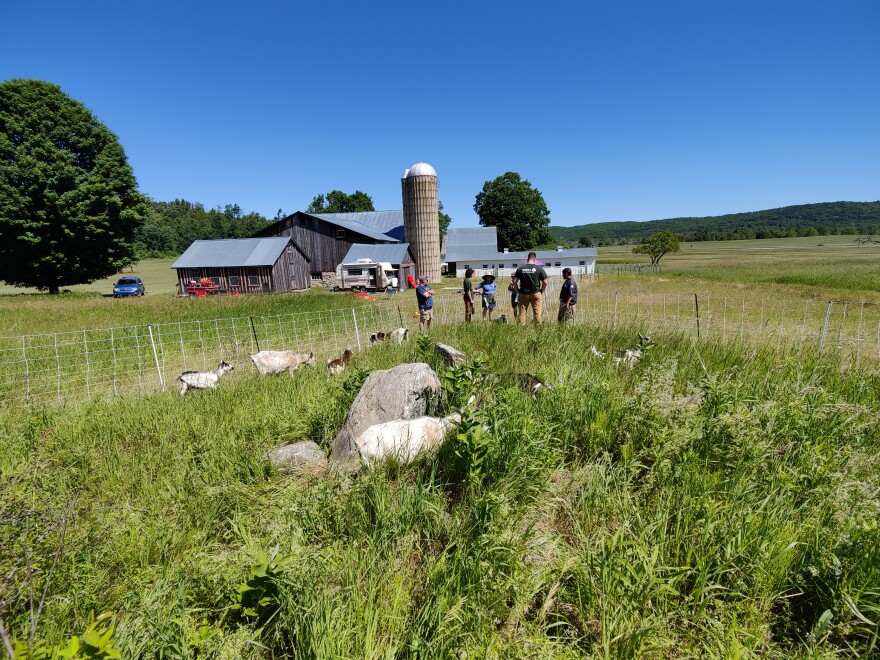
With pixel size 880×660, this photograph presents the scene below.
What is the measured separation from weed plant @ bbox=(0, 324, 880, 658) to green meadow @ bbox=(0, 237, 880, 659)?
0.02m

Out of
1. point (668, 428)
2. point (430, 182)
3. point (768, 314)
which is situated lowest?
point (768, 314)

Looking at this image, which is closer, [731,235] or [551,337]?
[551,337]

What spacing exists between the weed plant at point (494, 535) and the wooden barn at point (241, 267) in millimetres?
28153

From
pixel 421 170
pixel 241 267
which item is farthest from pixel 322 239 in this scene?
pixel 421 170

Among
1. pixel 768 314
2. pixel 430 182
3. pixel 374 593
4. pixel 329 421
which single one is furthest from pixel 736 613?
pixel 430 182

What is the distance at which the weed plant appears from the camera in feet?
6.83

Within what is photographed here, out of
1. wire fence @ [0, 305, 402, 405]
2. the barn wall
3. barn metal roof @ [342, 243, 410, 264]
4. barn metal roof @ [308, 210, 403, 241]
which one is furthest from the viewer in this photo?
barn metal roof @ [308, 210, 403, 241]

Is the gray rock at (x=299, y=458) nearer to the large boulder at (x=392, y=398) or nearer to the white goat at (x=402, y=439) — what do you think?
the large boulder at (x=392, y=398)

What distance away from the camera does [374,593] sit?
7.29 feet

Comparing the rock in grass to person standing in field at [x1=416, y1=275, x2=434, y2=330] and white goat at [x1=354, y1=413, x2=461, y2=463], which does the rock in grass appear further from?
person standing in field at [x1=416, y1=275, x2=434, y2=330]

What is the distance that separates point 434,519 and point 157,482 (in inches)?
99.2

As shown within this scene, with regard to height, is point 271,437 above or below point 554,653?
above

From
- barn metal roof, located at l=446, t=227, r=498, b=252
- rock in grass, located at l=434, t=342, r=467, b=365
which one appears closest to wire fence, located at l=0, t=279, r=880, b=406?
rock in grass, located at l=434, t=342, r=467, b=365

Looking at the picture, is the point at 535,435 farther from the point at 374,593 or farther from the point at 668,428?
the point at 374,593
